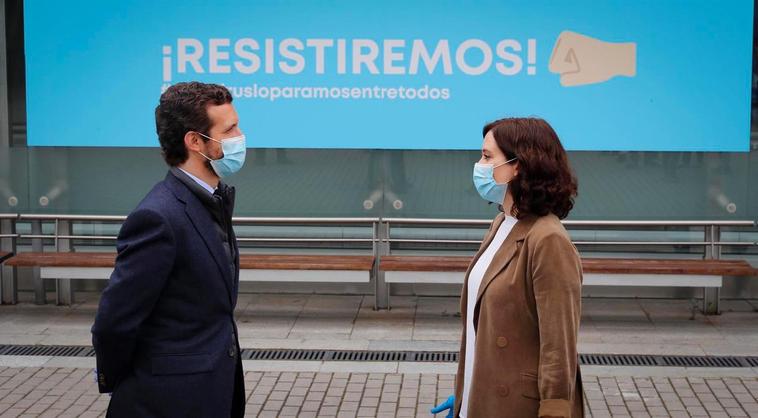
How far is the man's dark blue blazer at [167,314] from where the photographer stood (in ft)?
9.47

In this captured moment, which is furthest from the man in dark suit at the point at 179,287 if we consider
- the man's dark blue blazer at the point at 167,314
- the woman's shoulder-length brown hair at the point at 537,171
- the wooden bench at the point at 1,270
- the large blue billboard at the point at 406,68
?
the wooden bench at the point at 1,270

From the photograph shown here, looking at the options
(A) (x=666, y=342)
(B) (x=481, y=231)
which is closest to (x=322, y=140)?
(B) (x=481, y=231)

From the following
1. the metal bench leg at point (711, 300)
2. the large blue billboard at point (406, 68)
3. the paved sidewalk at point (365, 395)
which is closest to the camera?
the paved sidewalk at point (365, 395)

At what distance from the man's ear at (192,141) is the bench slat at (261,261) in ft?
15.6

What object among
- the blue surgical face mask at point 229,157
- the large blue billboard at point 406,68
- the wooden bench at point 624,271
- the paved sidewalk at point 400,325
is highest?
the large blue billboard at point 406,68

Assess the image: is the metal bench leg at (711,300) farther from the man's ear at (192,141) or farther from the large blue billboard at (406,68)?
the man's ear at (192,141)

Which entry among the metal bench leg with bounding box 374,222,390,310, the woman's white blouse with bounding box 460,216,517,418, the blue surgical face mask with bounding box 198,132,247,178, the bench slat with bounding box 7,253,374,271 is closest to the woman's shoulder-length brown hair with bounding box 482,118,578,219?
the woman's white blouse with bounding box 460,216,517,418

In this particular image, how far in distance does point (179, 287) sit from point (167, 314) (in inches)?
3.5

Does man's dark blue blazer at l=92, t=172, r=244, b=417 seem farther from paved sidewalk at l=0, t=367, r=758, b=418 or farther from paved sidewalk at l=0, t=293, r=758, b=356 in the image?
paved sidewalk at l=0, t=293, r=758, b=356

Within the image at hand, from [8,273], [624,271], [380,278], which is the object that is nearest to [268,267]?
[380,278]

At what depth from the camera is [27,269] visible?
9086 millimetres

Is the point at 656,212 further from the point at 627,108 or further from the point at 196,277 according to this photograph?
the point at 196,277

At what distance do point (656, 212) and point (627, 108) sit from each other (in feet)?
3.23

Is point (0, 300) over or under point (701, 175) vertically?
under
